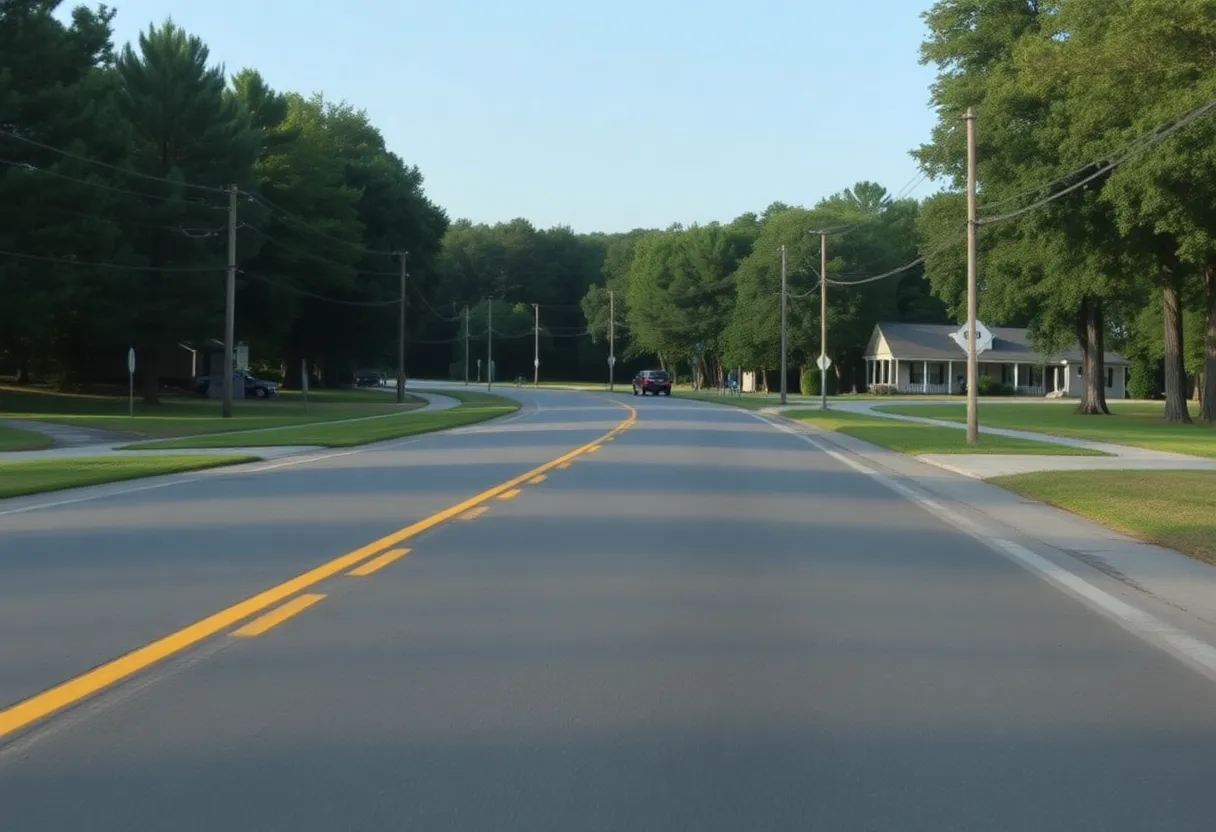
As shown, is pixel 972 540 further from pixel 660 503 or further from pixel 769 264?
pixel 769 264

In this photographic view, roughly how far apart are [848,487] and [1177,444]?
58.0 feet

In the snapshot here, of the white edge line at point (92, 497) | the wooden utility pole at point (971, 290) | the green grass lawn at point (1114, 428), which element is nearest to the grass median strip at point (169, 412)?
the white edge line at point (92, 497)

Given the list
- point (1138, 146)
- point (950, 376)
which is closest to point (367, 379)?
point (950, 376)

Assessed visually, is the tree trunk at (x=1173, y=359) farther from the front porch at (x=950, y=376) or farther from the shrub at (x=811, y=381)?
the front porch at (x=950, y=376)

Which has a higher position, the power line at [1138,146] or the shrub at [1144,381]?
the power line at [1138,146]

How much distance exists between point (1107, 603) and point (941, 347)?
9483cm

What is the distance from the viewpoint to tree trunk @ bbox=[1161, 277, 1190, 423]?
51.0 meters

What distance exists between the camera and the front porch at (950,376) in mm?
104000

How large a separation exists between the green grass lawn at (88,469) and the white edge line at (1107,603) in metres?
12.1

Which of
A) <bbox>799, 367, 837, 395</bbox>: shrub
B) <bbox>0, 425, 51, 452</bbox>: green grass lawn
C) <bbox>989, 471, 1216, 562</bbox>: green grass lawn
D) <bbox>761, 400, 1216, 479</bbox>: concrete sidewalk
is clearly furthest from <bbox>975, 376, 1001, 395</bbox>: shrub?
<bbox>989, 471, 1216, 562</bbox>: green grass lawn

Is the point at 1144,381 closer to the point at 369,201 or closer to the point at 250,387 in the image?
the point at 369,201

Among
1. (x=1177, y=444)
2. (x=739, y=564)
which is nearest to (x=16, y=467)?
(x=739, y=564)

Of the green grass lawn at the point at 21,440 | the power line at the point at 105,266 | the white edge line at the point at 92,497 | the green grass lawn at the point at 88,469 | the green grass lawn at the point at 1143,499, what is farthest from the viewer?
the power line at the point at 105,266

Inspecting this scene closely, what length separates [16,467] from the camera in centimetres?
2373
